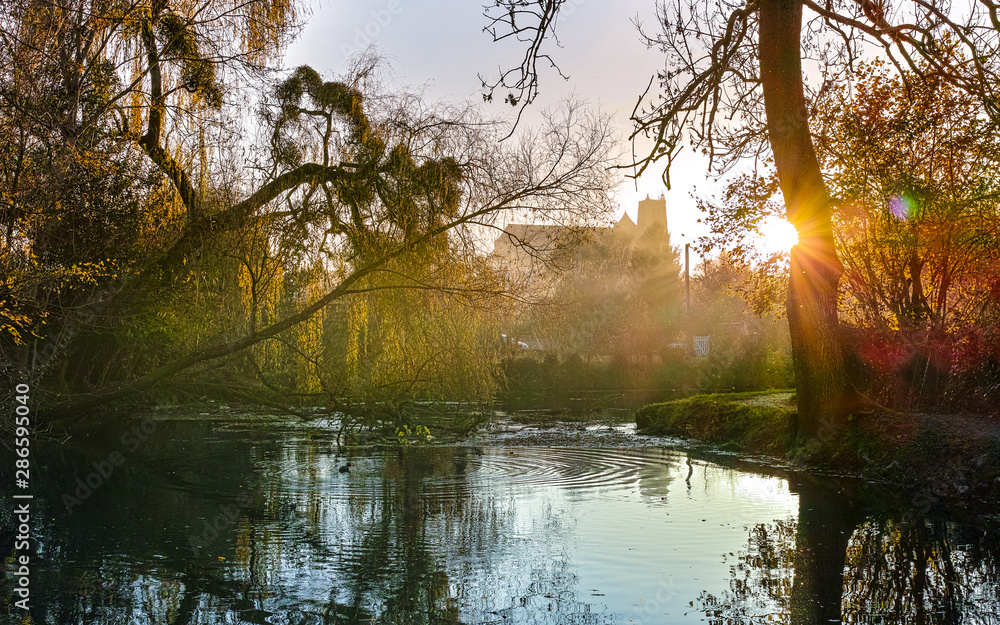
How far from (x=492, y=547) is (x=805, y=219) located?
7.03 metres

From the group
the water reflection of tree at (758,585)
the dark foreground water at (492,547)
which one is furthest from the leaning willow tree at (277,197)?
the water reflection of tree at (758,585)

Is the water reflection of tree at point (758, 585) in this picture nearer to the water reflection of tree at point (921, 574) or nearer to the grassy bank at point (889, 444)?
the water reflection of tree at point (921, 574)

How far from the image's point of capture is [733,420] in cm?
1445

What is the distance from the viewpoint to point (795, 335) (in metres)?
11.7

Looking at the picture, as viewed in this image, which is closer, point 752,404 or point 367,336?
point 367,336

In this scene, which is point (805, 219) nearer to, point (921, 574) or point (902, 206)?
point (902, 206)

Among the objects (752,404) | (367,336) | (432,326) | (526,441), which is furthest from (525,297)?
(752,404)

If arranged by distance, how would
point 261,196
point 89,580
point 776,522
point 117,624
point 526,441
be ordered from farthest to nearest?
point 526,441, point 261,196, point 776,522, point 89,580, point 117,624

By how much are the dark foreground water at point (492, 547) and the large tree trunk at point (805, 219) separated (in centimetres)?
150

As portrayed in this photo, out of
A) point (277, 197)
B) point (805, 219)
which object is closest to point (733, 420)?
point (805, 219)

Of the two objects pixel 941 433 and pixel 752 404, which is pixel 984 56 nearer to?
pixel 941 433

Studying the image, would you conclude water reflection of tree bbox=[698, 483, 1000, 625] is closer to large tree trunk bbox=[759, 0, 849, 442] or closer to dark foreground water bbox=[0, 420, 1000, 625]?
dark foreground water bbox=[0, 420, 1000, 625]

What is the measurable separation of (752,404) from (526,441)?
4.25m

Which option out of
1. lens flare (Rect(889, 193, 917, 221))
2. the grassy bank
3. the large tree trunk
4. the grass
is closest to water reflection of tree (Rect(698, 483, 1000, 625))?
the grassy bank
